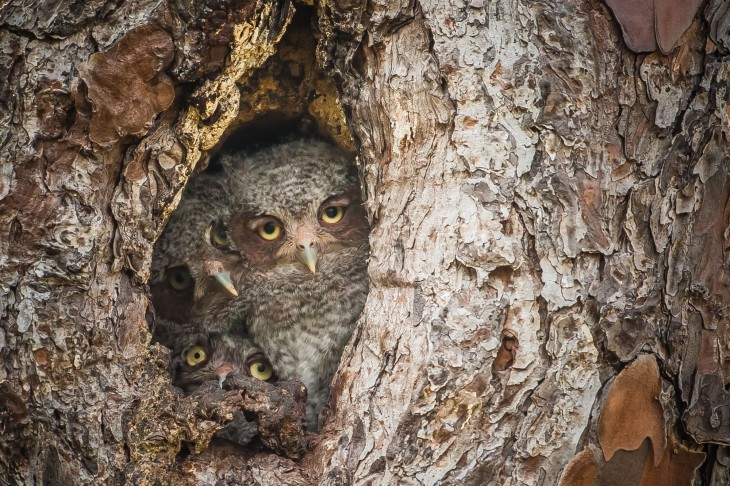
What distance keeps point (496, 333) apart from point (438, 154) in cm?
57

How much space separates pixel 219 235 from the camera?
3.15m

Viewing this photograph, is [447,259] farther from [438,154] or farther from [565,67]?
[565,67]

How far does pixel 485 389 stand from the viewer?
6.62 feet

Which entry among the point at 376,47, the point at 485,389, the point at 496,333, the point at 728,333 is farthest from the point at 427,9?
the point at 728,333

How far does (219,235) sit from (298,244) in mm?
362

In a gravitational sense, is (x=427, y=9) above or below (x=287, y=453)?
above

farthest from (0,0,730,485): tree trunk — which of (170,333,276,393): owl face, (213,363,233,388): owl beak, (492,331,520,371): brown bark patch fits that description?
(170,333,276,393): owl face

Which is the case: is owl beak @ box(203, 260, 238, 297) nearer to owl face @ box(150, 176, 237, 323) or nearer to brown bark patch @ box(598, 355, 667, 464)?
owl face @ box(150, 176, 237, 323)

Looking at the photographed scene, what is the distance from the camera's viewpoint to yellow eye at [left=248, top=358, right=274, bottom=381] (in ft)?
10.0

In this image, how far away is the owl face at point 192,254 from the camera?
10.1 ft

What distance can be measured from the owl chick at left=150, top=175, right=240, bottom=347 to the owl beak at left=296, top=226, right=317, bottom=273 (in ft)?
1.03

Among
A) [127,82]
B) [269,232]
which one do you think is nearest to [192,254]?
[269,232]

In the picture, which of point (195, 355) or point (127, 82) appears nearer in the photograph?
point (127, 82)

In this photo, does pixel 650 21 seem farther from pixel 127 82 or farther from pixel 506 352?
pixel 127 82
